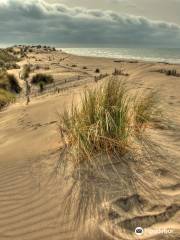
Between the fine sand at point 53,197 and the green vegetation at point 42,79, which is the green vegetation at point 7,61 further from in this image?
the fine sand at point 53,197

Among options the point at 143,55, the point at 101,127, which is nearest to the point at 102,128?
the point at 101,127

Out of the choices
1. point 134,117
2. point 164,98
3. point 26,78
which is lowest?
point 26,78

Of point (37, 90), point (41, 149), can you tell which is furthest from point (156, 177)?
point (37, 90)

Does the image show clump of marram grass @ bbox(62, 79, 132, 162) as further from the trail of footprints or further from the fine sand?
the trail of footprints

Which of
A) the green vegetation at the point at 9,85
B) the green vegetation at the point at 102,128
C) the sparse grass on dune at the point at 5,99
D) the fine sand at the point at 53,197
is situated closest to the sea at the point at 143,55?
the green vegetation at the point at 9,85

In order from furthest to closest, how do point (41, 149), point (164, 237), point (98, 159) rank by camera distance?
point (41, 149), point (98, 159), point (164, 237)

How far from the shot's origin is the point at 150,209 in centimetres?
388

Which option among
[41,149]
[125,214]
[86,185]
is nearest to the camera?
[125,214]

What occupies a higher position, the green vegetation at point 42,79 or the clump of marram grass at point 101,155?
the clump of marram grass at point 101,155

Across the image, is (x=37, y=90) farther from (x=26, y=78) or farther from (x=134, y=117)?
(x=134, y=117)

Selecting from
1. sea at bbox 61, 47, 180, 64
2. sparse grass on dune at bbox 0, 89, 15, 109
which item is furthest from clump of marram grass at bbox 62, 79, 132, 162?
sea at bbox 61, 47, 180, 64

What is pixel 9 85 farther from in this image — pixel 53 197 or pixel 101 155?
pixel 53 197

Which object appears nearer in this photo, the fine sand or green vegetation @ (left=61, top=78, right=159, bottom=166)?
the fine sand

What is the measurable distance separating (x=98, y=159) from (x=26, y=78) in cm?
1540
